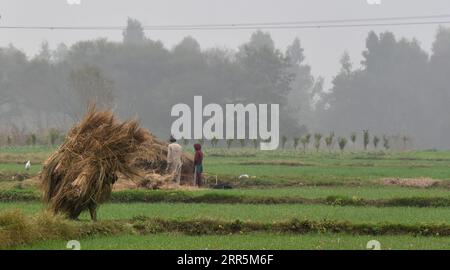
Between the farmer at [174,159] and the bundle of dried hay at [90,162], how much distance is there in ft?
29.1

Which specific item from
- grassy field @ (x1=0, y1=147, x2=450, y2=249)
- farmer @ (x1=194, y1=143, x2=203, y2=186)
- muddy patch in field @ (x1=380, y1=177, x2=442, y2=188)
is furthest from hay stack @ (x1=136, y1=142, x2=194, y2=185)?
muddy patch in field @ (x1=380, y1=177, x2=442, y2=188)

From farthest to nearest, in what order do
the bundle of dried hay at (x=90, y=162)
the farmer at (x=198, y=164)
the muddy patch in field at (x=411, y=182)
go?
the muddy patch in field at (x=411, y=182)
the farmer at (x=198, y=164)
the bundle of dried hay at (x=90, y=162)

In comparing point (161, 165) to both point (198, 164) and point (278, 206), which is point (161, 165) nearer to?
point (198, 164)

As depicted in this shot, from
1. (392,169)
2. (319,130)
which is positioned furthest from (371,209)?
(319,130)
